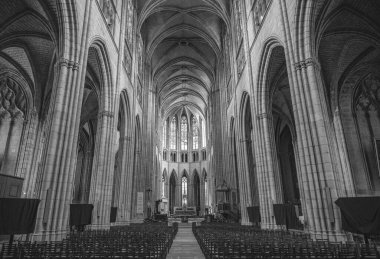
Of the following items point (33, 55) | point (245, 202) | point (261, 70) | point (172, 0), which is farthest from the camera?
point (172, 0)

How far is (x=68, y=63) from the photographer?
33.5 feet

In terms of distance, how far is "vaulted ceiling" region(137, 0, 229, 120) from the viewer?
25.7 meters

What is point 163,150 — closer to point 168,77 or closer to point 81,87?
point 168,77

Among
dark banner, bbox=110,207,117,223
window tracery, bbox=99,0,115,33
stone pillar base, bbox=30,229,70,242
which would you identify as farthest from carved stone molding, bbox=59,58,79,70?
dark banner, bbox=110,207,117,223

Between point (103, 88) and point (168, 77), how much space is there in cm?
2448

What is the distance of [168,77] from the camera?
39344mm

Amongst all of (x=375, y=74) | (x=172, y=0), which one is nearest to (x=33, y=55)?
(x=172, y=0)

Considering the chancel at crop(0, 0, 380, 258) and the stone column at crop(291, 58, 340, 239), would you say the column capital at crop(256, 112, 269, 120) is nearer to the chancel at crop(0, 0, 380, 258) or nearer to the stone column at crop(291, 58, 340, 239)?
the chancel at crop(0, 0, 380, 258)

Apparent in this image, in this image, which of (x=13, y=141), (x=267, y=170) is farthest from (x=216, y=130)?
(x=13, y=141)

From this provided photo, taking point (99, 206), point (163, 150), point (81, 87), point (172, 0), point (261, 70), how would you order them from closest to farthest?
point (81, 87), point (99, 206), point (261, 70), point (172, 0), point (163, 150)

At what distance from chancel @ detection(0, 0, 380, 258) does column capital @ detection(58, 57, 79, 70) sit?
0.04 metres

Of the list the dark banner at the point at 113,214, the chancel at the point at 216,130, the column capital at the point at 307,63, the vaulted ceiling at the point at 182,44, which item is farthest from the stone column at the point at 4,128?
the column capital at the point at 307,63

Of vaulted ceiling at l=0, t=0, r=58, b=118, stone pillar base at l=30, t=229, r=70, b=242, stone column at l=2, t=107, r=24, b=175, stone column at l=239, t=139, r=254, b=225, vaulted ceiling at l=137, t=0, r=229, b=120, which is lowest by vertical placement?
stone pillar base at l=30, t=229, r=70, b=242

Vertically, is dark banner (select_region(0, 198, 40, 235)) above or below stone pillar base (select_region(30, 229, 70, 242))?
above
